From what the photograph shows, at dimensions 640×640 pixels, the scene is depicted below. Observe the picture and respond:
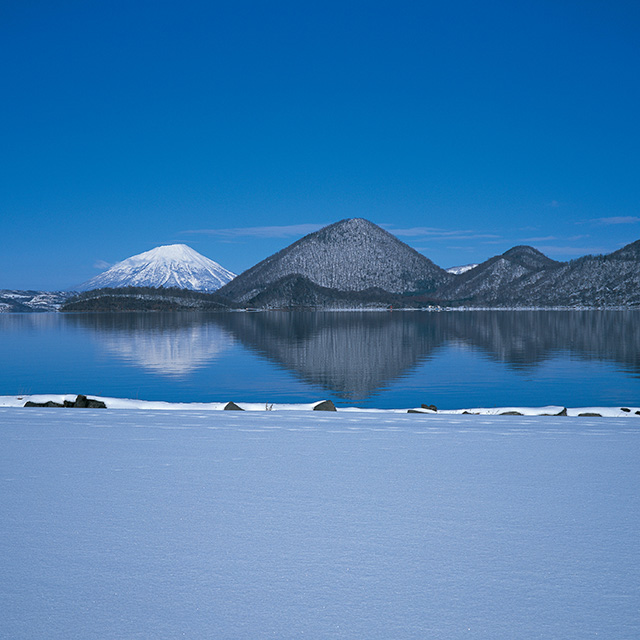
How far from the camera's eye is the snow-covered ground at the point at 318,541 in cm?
385

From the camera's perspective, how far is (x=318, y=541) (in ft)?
16.4

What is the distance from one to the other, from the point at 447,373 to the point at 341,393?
10.8 metres

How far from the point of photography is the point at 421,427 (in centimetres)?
1126

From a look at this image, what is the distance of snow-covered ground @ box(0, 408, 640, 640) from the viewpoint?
3848mm

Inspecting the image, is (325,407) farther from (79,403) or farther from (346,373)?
(346,373)

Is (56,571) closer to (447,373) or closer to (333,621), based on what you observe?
(333,621)

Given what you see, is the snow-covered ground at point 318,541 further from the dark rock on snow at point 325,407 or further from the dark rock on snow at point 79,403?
the dark rock on snow at point 79,403

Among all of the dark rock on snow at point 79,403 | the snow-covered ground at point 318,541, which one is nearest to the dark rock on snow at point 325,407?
the dark rock on snow at point 79,403

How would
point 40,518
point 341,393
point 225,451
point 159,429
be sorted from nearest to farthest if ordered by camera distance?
point 40,518 < point 225,451 < point 159,429 < point 341,393

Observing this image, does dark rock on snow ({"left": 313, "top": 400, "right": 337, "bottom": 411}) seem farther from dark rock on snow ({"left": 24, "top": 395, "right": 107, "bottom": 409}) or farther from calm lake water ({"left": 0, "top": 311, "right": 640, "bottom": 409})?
calm lake water ({"left": 0, "top": 311, "right": 640, "bottom": 409})

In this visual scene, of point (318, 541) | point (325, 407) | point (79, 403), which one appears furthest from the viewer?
point (325, 407)

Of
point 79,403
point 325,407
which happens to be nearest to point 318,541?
point 325,407

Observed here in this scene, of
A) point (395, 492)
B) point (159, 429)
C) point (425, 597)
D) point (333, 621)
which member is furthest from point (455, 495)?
point (159, 429)

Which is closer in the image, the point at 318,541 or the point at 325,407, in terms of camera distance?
the point at 318,541
